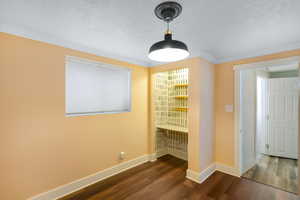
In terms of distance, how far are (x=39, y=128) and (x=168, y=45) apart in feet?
6.54

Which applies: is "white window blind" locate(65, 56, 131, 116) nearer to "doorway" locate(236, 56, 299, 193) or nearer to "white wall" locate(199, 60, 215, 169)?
"white wall" locate(199, 60, 215, 169)

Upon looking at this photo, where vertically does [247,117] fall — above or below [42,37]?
below

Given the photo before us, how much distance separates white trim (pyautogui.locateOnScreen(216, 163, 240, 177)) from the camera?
2.66m

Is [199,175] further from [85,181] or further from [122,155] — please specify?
[85,181]

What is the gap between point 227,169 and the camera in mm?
2771

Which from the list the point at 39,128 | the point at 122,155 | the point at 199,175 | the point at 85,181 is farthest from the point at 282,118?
the point at 39,128

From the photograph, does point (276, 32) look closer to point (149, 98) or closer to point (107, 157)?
point (149, 98)

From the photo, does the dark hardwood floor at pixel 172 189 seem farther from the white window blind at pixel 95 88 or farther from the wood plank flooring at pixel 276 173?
the white window blind at pixel 95 88

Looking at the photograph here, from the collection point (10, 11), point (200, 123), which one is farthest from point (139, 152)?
point (10, 11)

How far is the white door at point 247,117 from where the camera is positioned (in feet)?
9.04

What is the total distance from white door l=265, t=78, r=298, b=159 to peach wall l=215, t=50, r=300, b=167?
1.78 meters

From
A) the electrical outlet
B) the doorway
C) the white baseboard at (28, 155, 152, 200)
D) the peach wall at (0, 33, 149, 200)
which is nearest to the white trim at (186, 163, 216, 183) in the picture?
the doorway

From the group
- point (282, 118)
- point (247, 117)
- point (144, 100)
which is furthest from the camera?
point (282, 118)

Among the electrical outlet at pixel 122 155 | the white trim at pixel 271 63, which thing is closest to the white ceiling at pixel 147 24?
the white trim at pixel 271 63
